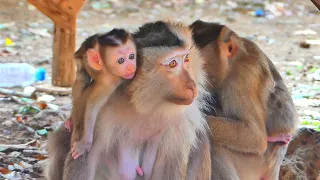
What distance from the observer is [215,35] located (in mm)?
3896

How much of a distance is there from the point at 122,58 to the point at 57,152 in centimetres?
79

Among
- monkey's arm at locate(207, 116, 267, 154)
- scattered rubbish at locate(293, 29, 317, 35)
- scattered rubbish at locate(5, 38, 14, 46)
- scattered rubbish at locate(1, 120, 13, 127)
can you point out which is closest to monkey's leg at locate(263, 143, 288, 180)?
monkey's arm at locate(207, 116, 267, 154)

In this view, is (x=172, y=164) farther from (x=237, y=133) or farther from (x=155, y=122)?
(x=237, y=133)

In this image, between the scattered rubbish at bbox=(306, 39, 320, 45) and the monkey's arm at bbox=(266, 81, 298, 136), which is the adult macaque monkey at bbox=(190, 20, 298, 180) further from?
the scattered rubbish at bbox=(306, 39, 320, 45)

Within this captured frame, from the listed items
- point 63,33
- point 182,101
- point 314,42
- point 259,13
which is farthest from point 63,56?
point 259,13

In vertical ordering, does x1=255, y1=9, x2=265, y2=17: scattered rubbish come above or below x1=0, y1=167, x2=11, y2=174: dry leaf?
→ above

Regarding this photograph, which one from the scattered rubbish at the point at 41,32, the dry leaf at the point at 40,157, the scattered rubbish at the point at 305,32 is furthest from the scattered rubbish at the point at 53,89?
the scattered rubbish at the point at 305,32

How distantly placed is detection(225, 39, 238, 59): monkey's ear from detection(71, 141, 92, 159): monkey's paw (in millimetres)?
1094

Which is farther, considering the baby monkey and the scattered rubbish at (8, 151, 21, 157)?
the scattered rubbish at (8, 151, 21, 157)

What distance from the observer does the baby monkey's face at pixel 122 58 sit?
10.1 ft

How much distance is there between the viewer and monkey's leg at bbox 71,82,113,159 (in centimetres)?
319

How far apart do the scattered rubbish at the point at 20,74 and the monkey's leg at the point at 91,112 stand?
4.11 meters

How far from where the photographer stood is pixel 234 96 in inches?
151

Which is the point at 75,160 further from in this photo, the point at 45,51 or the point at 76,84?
the point at 45,51
